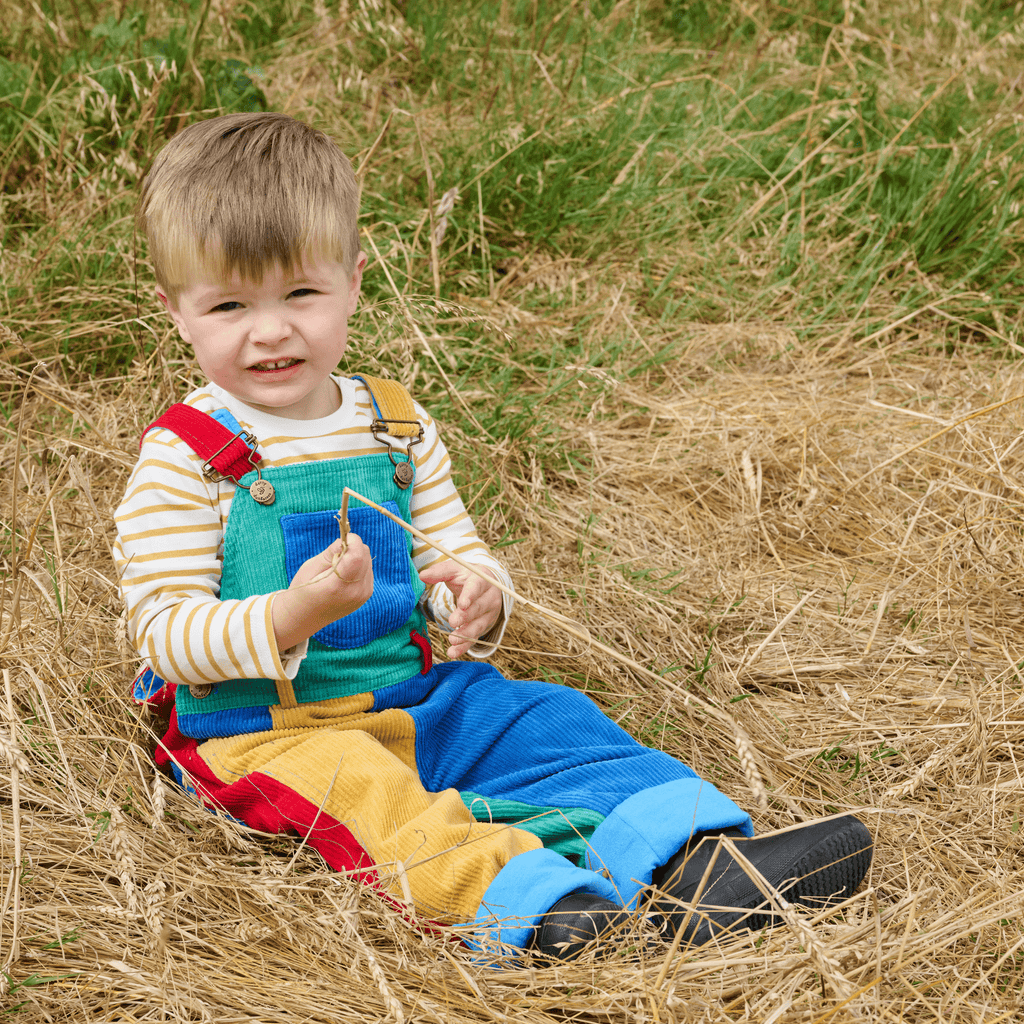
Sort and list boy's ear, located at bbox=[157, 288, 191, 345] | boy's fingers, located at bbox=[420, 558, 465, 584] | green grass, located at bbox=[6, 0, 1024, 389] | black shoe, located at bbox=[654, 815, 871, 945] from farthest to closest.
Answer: green grass, located at bbox=[6, 0, 1024, 389] < boy's fingers, located at bbox=[420, 558, 465, 584] < boy's ear, located at bbox=[157, 288, 191, 345] < black shoe, located at bbox=[654, 815, 871, 945]

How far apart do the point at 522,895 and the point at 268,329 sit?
0.86 metres

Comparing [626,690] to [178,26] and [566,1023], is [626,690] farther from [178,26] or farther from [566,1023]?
[178,26]

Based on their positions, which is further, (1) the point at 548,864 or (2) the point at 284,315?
(2) the point at 284,315

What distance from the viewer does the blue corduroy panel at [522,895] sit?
1.28 meters

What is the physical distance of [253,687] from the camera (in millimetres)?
1557

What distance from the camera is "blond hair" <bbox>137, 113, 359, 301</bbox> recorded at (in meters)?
1.46

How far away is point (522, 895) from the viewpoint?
4.28 ft

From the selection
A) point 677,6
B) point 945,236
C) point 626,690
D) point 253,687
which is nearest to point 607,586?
point 626,690

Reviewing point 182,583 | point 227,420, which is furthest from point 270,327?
point 182,583

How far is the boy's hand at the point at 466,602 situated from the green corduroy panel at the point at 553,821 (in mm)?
249

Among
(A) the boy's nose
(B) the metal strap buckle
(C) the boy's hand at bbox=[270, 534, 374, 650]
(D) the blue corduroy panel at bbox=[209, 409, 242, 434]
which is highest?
(A) the boy's nose

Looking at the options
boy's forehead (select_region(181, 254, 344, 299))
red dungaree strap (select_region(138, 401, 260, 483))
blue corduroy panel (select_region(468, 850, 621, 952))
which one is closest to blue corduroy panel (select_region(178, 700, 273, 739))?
red dungaree strap (select_region(138, 401, 260, 483))

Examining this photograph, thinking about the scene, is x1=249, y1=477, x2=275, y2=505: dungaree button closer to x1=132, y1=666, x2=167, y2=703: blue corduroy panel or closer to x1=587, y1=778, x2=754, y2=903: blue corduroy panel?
x1=132, y1=666, x2=167, y2=703: blue corduroy panel

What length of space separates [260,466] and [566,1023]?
89cm
